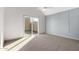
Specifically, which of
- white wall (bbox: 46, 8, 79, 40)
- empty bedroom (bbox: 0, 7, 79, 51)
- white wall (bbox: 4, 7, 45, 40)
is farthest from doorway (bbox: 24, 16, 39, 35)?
white wall (bbox: 46, 8, 79, 40)

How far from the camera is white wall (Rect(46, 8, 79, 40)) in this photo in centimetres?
614

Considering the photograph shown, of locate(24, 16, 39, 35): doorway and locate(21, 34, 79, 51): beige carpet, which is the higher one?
locate(24, 16, 39, 35): doorway

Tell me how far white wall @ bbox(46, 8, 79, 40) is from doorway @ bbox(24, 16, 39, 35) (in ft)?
5.03

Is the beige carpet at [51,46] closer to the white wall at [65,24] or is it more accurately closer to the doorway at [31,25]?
the white wall at [65,24]

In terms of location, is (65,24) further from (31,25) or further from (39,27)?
(31,25)

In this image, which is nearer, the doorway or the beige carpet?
the beige carpet

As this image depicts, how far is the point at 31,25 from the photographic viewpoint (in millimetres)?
8641

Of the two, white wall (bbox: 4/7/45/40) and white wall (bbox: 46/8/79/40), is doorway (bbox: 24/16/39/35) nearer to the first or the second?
white wall (bbox: 4/7/45/40)

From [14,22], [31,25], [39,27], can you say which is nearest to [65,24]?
[39,27]

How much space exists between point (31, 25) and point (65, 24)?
352 cm

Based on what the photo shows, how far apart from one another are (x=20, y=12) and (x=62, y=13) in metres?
3.81

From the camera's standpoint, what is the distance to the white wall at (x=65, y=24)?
20.1 feet

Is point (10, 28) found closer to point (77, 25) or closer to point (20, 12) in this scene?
point (20, 12)
